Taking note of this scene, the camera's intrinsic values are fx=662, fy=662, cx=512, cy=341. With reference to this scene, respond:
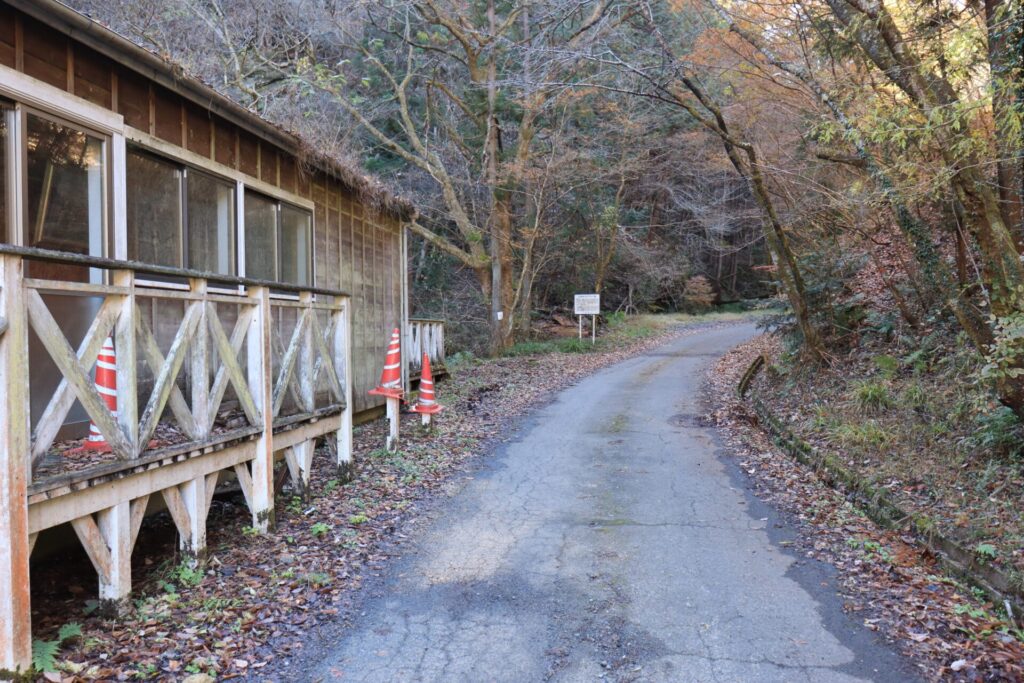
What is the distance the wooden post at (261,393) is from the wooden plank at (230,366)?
61mm

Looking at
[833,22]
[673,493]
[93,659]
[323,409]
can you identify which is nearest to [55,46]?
[323,409]

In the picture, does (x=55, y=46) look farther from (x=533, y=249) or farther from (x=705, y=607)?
(x=533, y=249)

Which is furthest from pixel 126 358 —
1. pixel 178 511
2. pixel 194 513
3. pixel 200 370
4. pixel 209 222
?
pixel 209 222

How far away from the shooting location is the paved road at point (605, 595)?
3.64 meters

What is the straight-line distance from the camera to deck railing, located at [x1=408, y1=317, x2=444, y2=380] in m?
12.6

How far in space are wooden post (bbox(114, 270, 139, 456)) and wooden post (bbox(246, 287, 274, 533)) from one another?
137 cm

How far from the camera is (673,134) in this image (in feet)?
86.9

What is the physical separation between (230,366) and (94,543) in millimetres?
1585

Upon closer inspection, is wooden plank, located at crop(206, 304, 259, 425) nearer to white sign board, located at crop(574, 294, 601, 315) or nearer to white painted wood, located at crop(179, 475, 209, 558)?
white painted wood, located at crop(179, 475, 209, 558)

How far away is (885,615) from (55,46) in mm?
6927

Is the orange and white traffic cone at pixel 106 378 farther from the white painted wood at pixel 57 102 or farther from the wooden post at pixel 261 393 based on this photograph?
the white painted wood at pixel 57 102

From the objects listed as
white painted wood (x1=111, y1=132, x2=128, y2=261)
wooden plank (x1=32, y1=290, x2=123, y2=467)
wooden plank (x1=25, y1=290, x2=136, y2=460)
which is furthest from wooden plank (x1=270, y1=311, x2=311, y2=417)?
wooden plank (x1=32, y1=290, x2=123, y2=467)

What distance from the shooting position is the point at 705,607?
4.35m

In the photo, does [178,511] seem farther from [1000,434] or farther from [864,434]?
[864,434]
